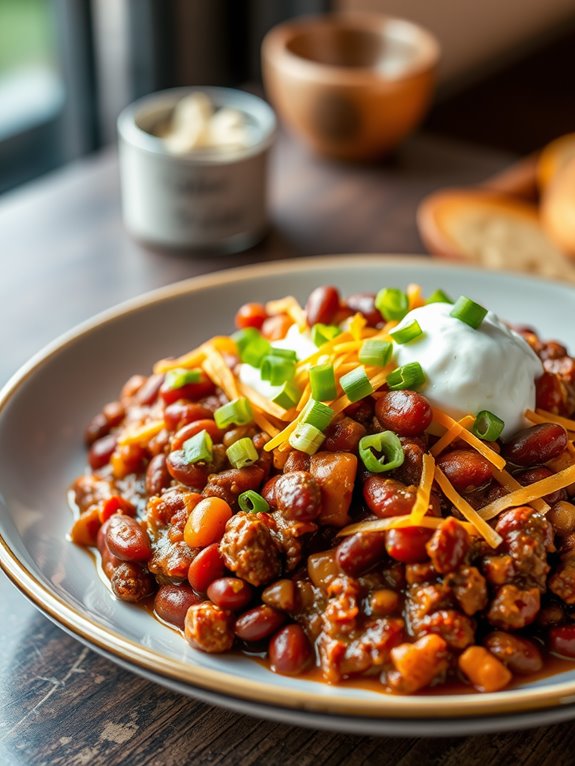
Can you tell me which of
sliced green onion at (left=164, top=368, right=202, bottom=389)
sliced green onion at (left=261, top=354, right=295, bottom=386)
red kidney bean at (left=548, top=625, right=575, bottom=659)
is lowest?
red kidney bean at (left=548, top=625, right=575, bottom=659)

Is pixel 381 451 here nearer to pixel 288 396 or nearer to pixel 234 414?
pixel 288 396

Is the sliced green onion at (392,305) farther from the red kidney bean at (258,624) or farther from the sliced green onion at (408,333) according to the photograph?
the red kidney bean at (258,624)

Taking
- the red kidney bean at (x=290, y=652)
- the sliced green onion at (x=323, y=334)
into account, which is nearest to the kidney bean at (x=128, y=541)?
the red kidney bean at (x=290, y=652)

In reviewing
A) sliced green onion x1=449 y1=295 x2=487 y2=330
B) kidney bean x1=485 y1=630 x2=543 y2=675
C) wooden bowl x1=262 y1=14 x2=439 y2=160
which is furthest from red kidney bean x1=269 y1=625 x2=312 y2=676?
wooden bowl x1=262 y1=14 x2=439 y2=160

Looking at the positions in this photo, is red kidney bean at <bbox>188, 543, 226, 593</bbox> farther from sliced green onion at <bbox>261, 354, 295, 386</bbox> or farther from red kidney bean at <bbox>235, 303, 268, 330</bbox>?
red kidney bean at <bbox>235, 303, 268, 330</bbox>

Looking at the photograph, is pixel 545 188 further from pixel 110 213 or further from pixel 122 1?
pixel 122 1
